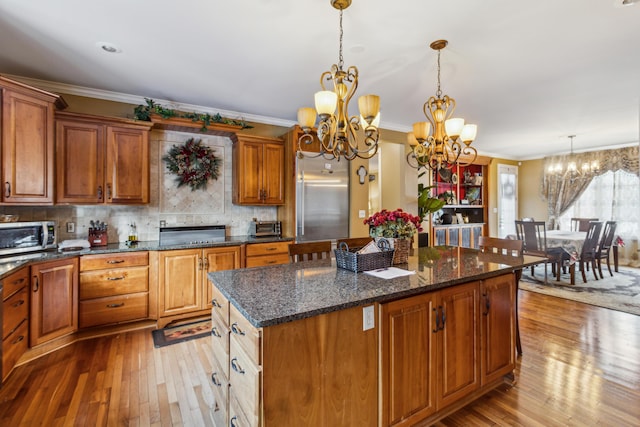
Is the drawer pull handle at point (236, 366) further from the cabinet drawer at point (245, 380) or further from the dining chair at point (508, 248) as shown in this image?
the dining chair at point (508, 248)

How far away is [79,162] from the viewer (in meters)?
3.13

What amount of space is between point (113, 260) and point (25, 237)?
71 centimetres

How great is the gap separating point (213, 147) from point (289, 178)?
1.13 m

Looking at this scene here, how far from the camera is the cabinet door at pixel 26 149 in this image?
8.28 feet

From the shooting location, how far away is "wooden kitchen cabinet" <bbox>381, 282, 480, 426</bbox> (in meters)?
1.55

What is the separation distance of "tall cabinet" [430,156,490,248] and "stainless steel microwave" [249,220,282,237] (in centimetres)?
328

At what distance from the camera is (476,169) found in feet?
24.7

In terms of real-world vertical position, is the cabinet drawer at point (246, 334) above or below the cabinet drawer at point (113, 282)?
above

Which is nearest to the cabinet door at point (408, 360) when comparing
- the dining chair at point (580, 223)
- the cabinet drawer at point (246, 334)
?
the cabinet drawer at point (246, 334)

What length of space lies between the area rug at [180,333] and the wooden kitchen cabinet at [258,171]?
159cm

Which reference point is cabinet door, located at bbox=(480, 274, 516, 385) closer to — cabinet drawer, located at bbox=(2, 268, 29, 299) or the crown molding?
cabinet drawer, located at bbox=(2, 268, 29, 299)

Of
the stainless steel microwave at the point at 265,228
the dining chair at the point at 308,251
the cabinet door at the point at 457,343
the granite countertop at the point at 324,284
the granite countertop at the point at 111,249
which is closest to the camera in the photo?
the granite countertop at the point at 324,284

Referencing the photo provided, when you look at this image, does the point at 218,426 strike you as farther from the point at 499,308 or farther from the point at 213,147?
the point at 213,147

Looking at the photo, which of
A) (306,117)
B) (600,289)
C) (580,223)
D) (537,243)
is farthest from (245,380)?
(580,223)
